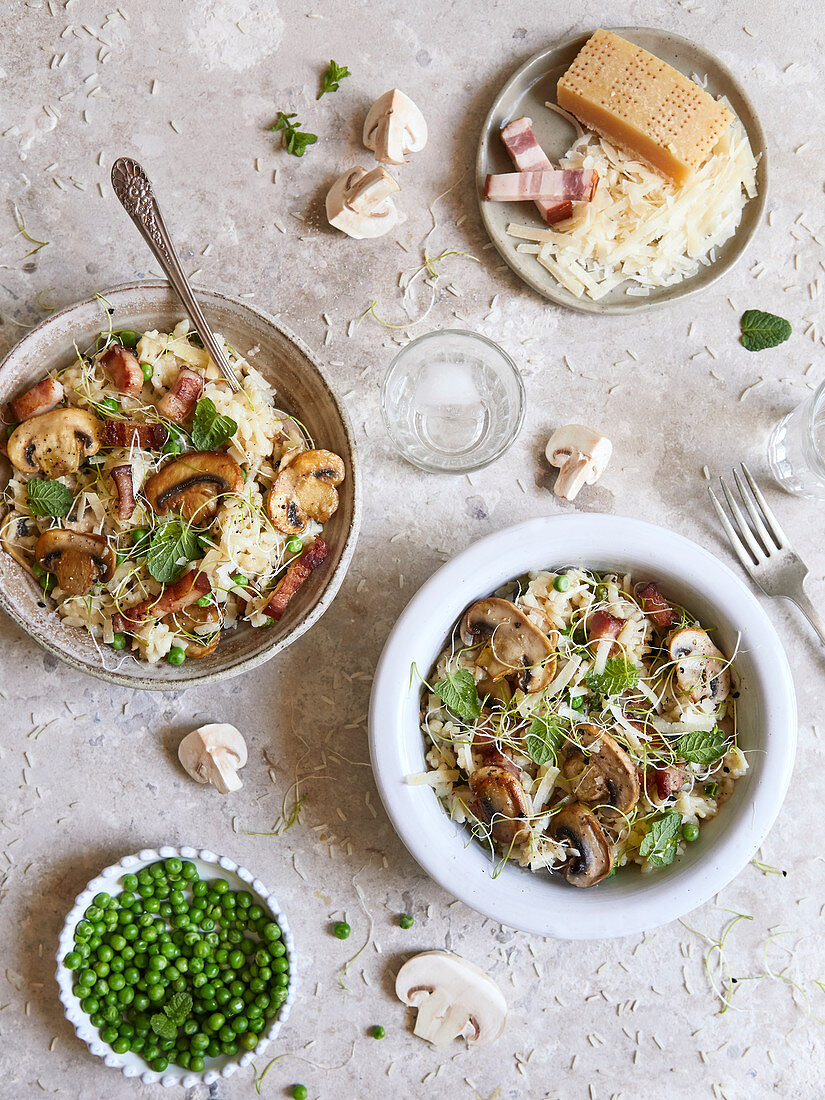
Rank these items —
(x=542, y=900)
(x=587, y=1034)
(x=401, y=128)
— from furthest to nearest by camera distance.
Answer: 1. (x=587, y=1034)
2. (x=401, y=128)
3. (x=542, y=900)

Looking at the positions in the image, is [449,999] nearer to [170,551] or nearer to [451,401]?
[170,551]

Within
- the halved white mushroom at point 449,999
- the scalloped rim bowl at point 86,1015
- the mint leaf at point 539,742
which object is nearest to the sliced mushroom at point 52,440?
the scalloped rim bowl at point 86,1015

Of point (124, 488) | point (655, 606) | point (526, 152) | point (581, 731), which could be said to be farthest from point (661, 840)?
point (526, 152)

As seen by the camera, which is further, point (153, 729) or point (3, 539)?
point (153, 729)

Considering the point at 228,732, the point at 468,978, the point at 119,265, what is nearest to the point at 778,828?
the point at 468,978

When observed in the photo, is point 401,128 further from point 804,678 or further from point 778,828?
point 778,828

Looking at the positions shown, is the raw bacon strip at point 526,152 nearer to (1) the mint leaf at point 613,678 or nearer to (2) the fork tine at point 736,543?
(2) the fork tine at point 736,543
